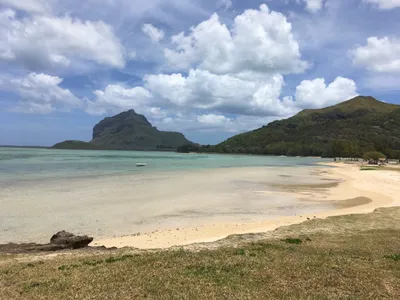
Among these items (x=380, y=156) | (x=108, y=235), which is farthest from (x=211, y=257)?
(x=380, y=156)

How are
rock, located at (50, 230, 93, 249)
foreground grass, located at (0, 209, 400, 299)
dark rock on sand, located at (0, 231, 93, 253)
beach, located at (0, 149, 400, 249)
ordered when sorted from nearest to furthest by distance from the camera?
foreground grass, located at (0, 209, 400, 299)
dark rock on sand, located at (0, 231, 93, 253)
rock, located at (50, 230, 93, 249)
beach, located at (0, 149, 400, 249)

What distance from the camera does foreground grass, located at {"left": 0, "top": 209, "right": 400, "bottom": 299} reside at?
24.2ft

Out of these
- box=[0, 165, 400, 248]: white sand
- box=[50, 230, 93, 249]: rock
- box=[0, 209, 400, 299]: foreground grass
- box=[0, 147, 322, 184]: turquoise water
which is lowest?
box=[0, 165, 400, 248]: white sand

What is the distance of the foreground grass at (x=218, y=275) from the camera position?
290 inches

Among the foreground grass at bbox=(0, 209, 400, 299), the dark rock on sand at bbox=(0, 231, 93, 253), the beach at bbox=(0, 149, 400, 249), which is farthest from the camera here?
the beach at bbox=(0, 149, 400, 249)

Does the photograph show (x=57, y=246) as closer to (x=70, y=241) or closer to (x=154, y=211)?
(x=70, y=241)

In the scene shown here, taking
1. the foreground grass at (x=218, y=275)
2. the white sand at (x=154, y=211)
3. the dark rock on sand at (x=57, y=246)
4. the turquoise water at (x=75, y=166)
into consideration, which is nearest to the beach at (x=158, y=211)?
the white sand at (x=154, y=211)

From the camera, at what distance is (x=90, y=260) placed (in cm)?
1059

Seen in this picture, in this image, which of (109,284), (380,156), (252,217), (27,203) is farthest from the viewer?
(380,156)

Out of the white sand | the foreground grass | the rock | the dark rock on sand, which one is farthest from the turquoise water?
the foreground grass

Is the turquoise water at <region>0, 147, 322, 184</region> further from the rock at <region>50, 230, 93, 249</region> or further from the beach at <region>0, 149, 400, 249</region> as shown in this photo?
the rock at <region>50, 230, 93, 249</region>

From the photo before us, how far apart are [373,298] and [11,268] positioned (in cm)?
976

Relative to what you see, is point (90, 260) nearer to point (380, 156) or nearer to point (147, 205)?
point (147, 205)

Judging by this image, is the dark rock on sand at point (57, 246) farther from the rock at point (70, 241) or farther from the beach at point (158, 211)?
the beach at point (158, 211)
